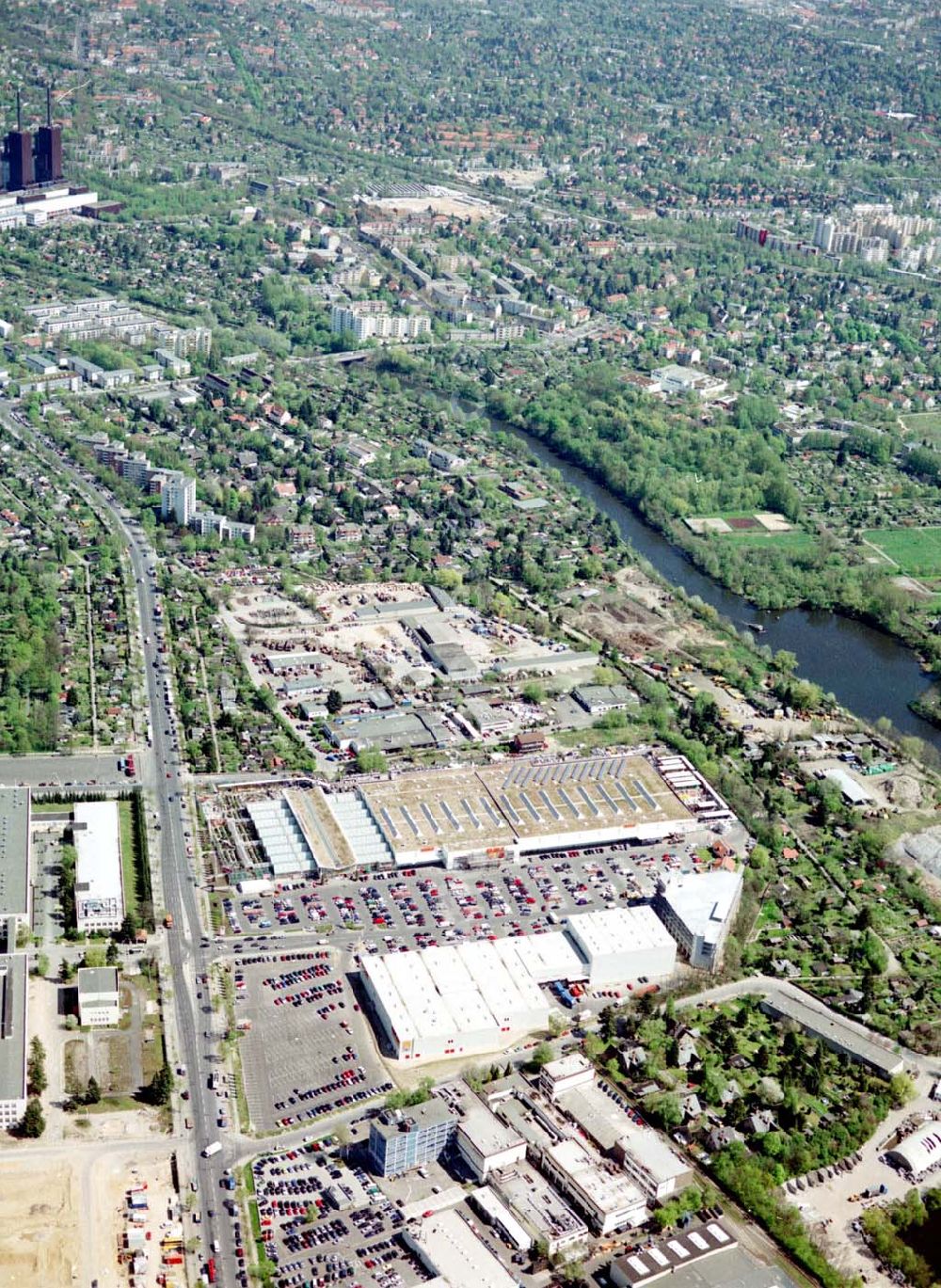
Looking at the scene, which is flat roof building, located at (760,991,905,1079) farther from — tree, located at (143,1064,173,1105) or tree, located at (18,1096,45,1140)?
tree, located at (18,1096,45,1140)

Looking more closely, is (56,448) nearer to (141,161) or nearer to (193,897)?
(193,897)

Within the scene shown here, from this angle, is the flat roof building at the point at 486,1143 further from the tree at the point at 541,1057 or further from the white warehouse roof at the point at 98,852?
the white warehouse roof at the point at 98,852

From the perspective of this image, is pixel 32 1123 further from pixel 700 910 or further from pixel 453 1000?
pixel 700 910

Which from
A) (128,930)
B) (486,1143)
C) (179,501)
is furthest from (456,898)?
(179,501)

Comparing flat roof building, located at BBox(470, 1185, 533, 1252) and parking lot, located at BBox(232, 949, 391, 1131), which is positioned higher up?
flat roof building, located at BBox(470, 1185, 533, 1252)

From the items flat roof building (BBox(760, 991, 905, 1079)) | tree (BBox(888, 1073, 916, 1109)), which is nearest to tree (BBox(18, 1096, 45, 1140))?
flat roof building (BBox(760, 991, 905, 1079))
